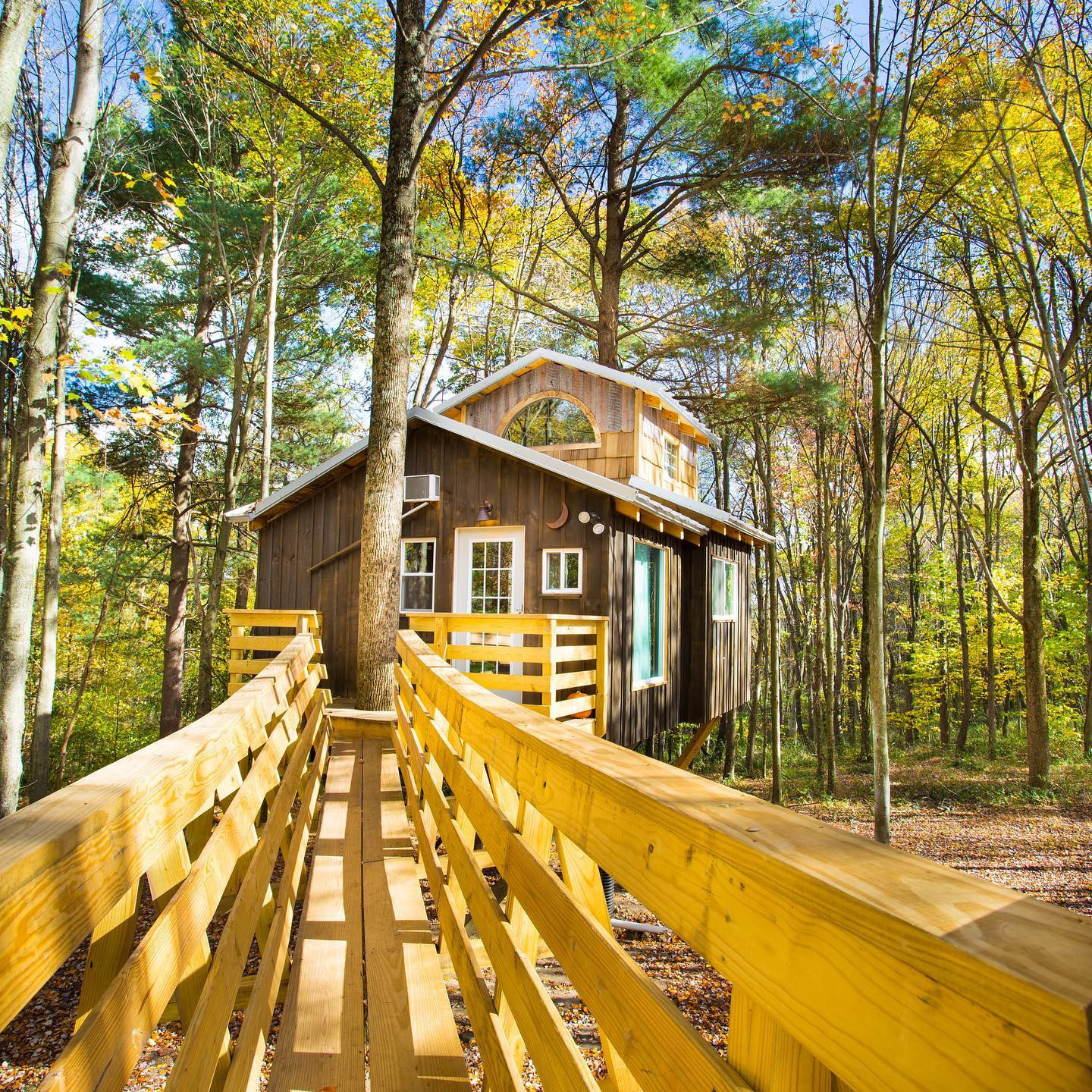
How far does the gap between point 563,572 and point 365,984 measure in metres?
6.99

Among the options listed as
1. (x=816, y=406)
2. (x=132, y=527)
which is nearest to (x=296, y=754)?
(x=132, y=527)

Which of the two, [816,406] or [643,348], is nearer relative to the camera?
[816,406]

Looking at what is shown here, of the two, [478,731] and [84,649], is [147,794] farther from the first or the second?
[84,649]

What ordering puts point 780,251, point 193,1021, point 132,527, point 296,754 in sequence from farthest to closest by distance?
point 780,251
point 132,527
point 296,754
point 193,1021

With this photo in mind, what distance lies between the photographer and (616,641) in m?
8.91

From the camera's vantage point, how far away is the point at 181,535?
46.5 ft

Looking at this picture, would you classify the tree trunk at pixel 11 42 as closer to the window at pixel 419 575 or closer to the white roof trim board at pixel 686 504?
the window at pixel 419 575

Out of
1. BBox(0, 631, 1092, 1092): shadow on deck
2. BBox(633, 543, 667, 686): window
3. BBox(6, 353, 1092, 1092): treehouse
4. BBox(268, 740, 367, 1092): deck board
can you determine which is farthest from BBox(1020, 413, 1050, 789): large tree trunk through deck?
BBox(0, 631, 1092, 1092): shadow on deck

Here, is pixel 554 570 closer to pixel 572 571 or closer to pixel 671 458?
pixel 572 571

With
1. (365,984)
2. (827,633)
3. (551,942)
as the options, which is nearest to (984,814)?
(827,633)

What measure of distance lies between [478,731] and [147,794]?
1140 mm

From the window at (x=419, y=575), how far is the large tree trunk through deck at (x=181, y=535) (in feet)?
18.1

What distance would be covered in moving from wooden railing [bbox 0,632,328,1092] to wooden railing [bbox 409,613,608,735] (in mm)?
4529

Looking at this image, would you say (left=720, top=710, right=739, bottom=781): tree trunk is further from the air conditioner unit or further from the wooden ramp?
the wooden ramp
